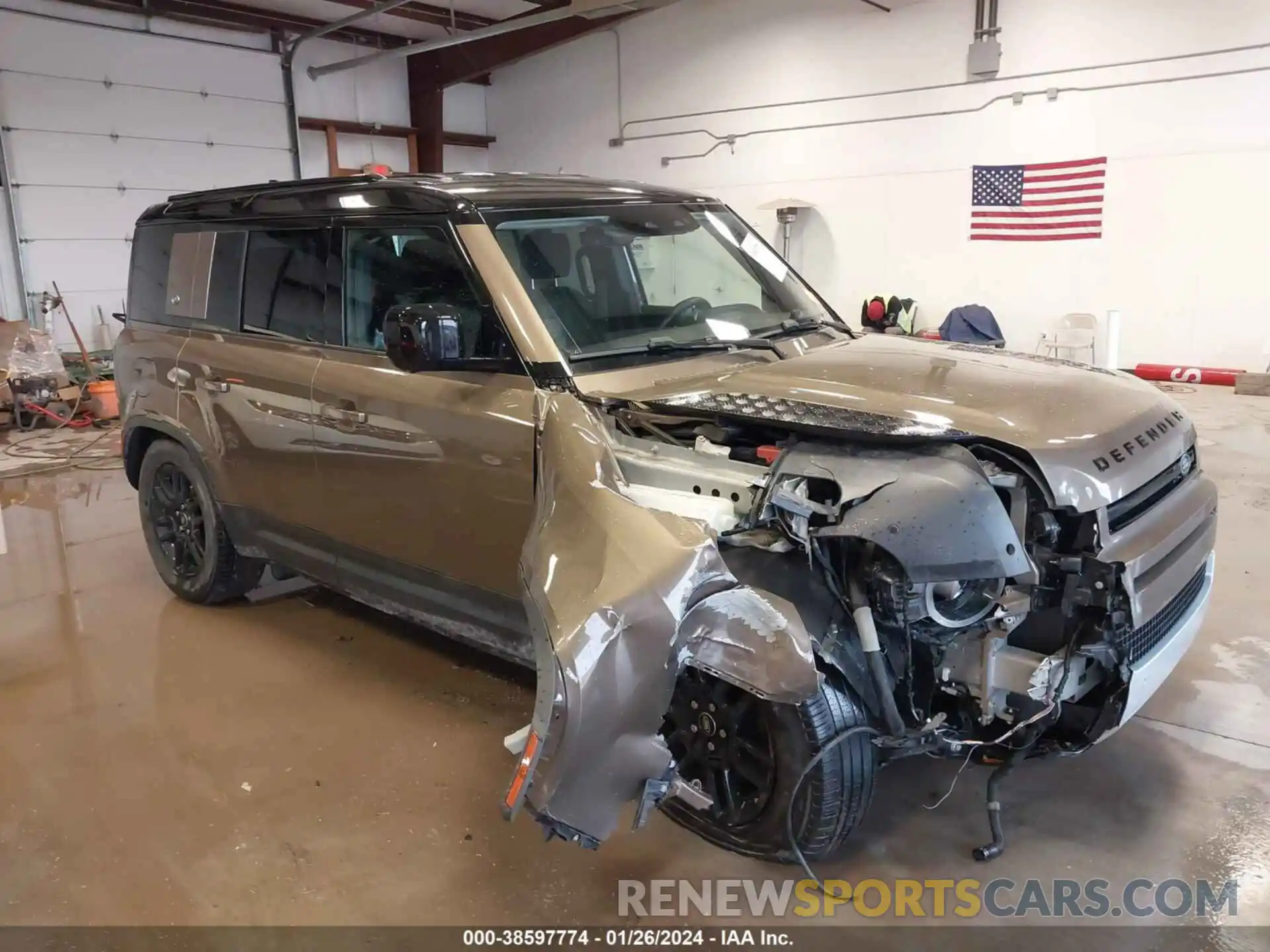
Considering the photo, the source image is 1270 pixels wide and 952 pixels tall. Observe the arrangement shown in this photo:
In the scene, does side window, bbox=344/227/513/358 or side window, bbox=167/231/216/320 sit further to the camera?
side window, bbox=167/231/216/320

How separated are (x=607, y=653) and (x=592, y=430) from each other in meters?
0.68

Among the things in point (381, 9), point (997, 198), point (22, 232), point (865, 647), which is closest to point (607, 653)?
point (865, 647)

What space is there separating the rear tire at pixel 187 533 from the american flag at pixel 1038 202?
8.59 meters

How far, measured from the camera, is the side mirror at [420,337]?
A: 2.49m

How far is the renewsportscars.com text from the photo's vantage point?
2.27 metres

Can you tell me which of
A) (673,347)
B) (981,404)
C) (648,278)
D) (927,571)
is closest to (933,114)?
(648,278)

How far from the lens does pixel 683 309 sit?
10.1 ft

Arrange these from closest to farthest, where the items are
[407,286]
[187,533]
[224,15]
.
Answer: [407,286] < [187,533] < [224,15]

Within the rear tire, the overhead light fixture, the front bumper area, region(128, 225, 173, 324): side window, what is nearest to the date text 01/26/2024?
the front bumper area

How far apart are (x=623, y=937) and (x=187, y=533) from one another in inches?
111

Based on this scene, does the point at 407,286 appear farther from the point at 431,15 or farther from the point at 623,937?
the point at 431,15

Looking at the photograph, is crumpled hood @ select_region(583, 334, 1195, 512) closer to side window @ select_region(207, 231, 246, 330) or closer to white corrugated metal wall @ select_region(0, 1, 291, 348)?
side window @ select_region(207, 231, 246, 330)

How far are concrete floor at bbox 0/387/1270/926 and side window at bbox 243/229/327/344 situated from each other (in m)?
1.28

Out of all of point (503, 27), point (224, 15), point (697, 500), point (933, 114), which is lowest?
point (697, 500)
